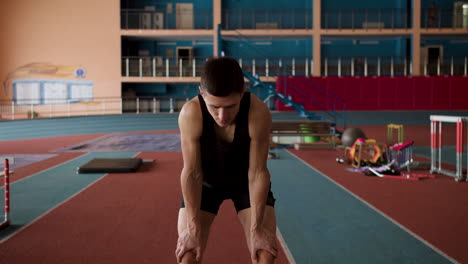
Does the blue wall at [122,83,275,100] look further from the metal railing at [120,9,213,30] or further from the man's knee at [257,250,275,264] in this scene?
the man's knee at [257,250,275,264]

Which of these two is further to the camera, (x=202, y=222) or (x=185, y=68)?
(x=185, y=68)

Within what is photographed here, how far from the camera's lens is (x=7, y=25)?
22203 mm

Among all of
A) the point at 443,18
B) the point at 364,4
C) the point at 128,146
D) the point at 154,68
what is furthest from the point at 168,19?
the point at 443,18

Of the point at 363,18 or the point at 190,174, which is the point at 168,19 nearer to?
the point at 363,18

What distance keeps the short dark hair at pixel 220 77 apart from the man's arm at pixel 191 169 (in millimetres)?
237

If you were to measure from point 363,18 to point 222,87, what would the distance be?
24.6 m

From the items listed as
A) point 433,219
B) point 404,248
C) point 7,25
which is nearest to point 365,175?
point 433,219

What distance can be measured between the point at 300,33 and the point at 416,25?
20.5 ft

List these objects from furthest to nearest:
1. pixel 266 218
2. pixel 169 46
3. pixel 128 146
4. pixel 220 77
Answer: pixel 169 46 → pixel 128 146 → pixel 266 218 → pixel 220 77

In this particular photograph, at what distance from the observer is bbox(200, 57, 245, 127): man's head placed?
183 cm

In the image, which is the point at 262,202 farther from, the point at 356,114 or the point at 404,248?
the point at 356,114

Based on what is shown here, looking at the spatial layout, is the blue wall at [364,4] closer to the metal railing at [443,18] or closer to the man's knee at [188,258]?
the metal railing at [443,18]

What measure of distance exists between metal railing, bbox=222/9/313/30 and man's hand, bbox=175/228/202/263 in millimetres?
22884

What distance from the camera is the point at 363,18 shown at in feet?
79.5
